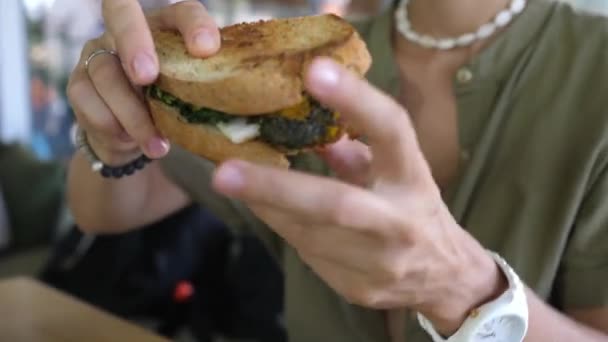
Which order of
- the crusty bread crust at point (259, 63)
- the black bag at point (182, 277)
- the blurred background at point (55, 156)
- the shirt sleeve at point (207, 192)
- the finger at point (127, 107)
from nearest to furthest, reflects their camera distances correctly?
the crusty bread crust at point (259, 63) → the finger at point (127, 107) → the shirt sleeve at point (207, 192) → the black bag at point (182, 277) → the blurred background at point (55, 156)

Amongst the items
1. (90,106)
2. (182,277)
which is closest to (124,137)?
(90,106)

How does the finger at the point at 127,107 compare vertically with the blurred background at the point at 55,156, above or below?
above

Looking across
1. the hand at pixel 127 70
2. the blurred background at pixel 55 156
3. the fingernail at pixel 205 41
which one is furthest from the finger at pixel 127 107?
the blurred background at pixel 55 156

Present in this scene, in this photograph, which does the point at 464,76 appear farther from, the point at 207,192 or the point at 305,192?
the point at 305,192

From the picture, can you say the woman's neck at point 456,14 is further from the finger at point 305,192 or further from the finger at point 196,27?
the finger at point 305,192

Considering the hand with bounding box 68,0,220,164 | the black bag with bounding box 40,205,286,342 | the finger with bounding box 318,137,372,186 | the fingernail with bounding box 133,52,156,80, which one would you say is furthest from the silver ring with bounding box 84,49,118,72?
the black bag with bounding box 40,205,286,342
